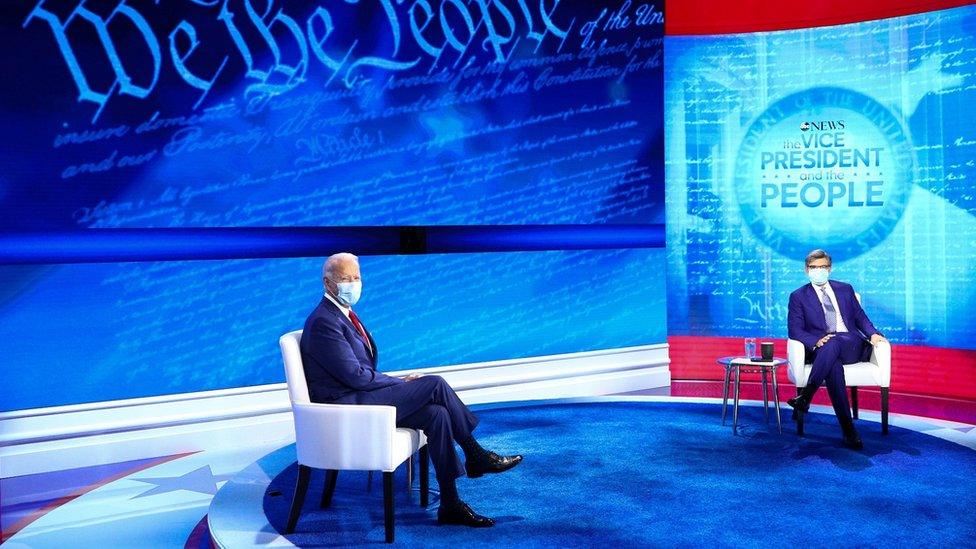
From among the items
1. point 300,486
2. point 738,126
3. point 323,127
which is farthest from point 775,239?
point 300,486

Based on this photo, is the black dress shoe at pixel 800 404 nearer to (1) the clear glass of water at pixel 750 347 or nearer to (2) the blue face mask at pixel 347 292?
(1) the clear glass of water at pixel 750 347

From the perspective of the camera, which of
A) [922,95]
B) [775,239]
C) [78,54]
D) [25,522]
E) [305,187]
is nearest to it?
[25,522]

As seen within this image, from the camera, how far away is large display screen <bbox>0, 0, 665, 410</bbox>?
5.04 meters

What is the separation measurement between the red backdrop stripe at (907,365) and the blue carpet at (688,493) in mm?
1462

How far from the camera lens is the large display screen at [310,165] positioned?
504 centimetres

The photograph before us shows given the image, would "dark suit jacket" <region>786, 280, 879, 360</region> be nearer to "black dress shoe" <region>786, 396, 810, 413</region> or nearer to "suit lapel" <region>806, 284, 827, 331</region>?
"suit lapel" <region>806, 284, 827, 331</region>

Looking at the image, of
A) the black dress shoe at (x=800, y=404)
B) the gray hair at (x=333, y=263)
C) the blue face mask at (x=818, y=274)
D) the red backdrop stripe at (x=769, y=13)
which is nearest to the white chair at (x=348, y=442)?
the gray hair at (x=333, y=263)

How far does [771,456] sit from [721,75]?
3.65m

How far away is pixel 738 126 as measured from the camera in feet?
23.7

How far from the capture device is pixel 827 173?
693 cm

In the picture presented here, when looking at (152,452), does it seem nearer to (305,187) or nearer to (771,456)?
(305,187)

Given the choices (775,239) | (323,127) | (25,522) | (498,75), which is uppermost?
(498,75)

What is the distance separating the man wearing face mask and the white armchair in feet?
0.19

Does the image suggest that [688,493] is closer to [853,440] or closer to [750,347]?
[853,440]
